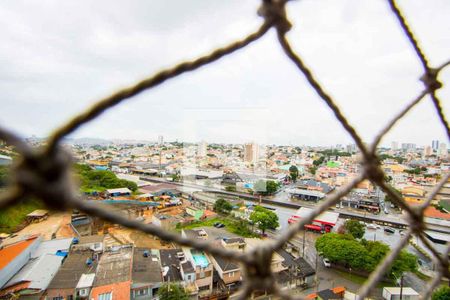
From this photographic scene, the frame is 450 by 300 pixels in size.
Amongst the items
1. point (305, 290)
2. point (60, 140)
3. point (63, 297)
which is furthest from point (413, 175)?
point (60, 140)

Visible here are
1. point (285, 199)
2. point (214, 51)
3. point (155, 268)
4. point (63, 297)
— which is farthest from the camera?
point (285, 199)

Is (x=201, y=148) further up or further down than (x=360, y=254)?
further up

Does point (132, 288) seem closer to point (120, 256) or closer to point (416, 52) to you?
point (120, 256)

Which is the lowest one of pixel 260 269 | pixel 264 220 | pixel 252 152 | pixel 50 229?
pixel 50 229

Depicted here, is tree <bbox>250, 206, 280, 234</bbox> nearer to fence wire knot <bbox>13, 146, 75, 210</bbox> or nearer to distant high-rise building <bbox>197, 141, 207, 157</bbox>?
fence wire knot <bbox>13, 146, 75, 210</bbox>

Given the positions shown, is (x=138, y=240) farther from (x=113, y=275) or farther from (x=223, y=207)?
(x=223, y=207)

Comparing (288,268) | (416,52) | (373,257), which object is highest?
(416,52)

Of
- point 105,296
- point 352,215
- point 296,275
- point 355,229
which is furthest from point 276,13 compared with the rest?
point 352,215
